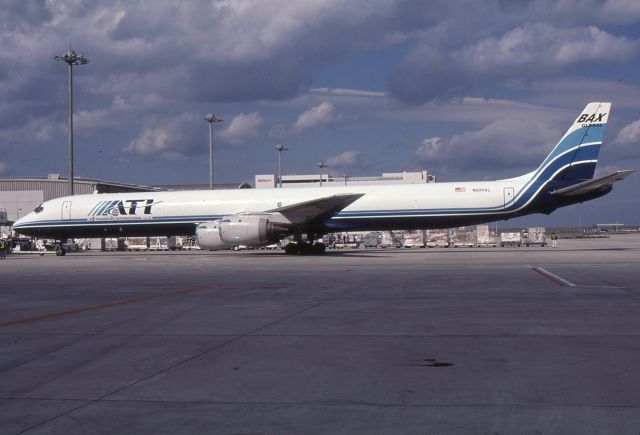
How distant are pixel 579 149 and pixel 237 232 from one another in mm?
17583

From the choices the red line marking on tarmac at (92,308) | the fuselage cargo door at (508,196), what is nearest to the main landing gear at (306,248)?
the fuselage cargo door at (508,196)

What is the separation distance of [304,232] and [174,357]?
2770 cm

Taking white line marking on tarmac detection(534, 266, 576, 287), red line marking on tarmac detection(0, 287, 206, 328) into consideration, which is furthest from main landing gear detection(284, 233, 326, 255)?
red line marking on tarmac detection(0, 287, 206, 328)

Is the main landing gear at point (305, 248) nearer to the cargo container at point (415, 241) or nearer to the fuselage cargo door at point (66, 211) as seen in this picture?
the fuselage cargo door at point (66, 211)

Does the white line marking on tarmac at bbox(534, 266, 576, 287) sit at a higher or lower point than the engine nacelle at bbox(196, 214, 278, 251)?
lower

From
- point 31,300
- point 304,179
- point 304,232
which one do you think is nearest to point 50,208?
point 304,232

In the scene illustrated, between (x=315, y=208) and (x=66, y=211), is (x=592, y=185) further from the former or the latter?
(x=66, y=211)

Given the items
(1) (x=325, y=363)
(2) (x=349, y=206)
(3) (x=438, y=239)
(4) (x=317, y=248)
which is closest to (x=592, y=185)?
(2) (x=349, y=206)

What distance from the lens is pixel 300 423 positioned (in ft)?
15.8

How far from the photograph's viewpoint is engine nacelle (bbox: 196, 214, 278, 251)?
30953 millimetres

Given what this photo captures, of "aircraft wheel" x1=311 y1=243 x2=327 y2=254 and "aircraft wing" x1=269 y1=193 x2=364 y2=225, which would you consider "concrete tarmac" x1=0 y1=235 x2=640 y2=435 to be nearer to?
"aircraft wing" x1=269 y1=193 x2=364 y2=225

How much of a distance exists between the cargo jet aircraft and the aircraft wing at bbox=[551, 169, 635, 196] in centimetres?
4

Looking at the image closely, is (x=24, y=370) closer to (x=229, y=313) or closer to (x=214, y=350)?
(x=214, y=350)

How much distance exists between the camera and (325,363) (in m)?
6.84
